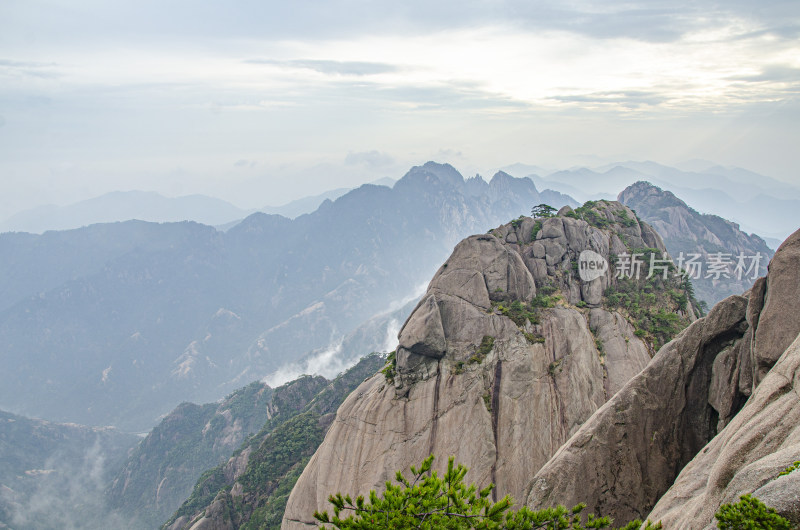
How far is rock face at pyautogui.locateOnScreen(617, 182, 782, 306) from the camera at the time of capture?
135m

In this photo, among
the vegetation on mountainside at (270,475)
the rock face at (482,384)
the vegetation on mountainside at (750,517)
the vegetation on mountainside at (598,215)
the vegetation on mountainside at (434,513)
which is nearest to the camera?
the vegetation on mountainside at (750,517)

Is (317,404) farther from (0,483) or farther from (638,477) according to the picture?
(0,483)

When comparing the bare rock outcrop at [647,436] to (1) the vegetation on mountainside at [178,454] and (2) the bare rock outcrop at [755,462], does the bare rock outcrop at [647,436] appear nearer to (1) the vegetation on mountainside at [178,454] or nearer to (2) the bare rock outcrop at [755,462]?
(2) the bare rock outcrop at [755,462]

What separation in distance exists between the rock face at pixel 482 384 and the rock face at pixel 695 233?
116832 mm

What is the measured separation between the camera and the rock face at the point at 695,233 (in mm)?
135375

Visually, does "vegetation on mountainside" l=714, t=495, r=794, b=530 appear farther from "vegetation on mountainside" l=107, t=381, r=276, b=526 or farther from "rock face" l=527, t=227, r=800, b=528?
"vegetation on mountainside" l=107, t=381, r=276, b=526

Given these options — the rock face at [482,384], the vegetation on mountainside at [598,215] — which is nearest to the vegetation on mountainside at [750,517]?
the rock face at [482,384]

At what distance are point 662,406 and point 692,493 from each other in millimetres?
6866

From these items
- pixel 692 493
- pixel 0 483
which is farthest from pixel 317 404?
pixel 0 483

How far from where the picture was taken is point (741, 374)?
1895 centimetres

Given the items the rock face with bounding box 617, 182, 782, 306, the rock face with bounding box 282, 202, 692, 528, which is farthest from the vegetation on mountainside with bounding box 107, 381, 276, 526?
the rock face with bounding box 617, 182, 782, 306

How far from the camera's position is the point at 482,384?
3191cm

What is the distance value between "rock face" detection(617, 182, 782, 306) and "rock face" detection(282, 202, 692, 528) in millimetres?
116832

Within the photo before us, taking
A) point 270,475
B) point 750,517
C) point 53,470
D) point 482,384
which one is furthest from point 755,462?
point 53,470
